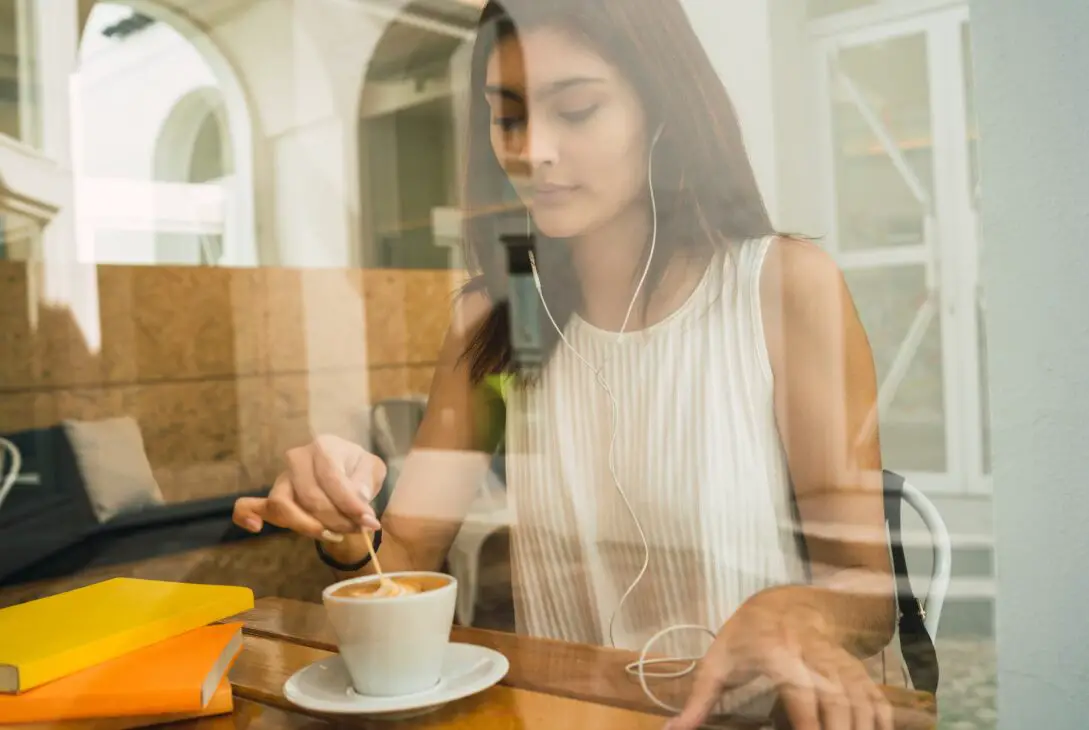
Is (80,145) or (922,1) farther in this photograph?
(80,145)

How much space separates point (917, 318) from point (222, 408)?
0.59 m

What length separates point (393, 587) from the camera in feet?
1.44

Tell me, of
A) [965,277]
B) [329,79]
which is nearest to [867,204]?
[965,277]

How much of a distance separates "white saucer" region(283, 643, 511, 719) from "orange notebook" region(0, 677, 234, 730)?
3cm

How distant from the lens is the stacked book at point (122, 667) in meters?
0.44

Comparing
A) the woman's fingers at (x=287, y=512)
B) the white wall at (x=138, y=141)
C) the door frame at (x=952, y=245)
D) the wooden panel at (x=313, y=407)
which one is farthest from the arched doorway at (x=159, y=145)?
the door frame at (x=952, y=245)

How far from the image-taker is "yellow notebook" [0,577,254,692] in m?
0.45

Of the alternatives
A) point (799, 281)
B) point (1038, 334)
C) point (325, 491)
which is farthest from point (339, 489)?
point (1038, 334)

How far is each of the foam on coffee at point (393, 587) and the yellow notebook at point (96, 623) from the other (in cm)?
11

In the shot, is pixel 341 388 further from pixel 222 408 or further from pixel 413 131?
pixel 413 131

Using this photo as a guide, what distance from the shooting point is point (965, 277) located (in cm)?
45

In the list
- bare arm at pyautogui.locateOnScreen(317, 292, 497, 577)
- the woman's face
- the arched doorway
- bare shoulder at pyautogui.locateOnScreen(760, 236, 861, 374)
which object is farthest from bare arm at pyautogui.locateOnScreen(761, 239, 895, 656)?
the arched doorway

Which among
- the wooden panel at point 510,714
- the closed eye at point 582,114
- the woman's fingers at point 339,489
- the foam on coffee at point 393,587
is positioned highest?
the closed eye at point 582,114

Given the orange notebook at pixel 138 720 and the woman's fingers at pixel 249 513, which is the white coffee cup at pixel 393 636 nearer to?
the orange notebook at pixel 138 720
